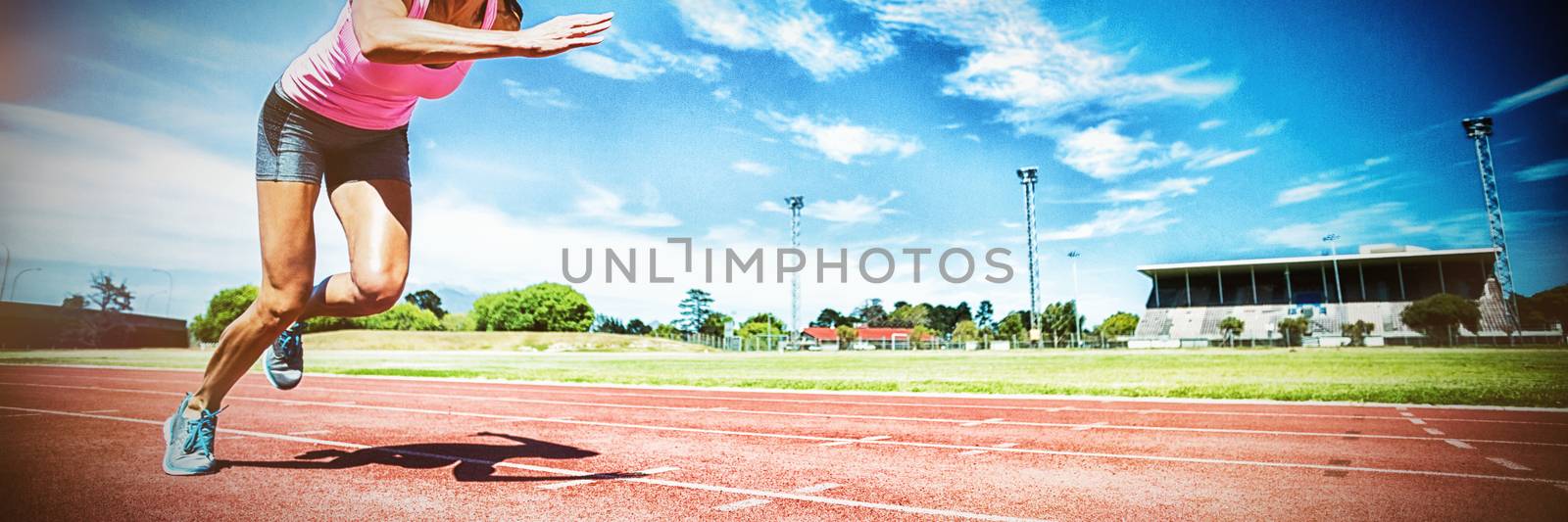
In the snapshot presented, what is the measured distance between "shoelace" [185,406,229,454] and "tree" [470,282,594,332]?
77525 mm

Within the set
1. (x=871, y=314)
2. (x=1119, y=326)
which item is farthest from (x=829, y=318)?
(x=1119, y=326)

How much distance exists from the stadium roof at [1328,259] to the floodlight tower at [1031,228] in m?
15.7

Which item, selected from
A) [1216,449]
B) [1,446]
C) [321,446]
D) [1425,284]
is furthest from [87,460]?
[1425,284]

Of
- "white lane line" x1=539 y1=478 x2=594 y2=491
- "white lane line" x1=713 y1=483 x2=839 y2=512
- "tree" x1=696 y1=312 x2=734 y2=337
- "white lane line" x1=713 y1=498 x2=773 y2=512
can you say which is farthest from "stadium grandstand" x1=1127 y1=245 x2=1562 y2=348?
"white lane line" x1=539 y1=478 x2=594 y2=491

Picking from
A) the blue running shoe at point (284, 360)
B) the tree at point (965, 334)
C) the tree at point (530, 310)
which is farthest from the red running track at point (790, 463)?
the tree at point (530, 310)

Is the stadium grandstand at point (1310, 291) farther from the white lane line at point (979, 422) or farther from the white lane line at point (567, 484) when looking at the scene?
the white lane line at point (567, 484)

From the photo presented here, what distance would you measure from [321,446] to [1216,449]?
262 inches

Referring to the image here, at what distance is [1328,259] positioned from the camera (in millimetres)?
66188

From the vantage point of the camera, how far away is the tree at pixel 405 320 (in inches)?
2335

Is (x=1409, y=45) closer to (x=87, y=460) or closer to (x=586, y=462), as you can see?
(x=586, y=462)

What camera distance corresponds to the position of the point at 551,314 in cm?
7881

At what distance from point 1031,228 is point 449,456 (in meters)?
64.0

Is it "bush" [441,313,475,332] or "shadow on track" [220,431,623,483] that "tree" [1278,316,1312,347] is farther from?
"bush" [441,313,475,332]

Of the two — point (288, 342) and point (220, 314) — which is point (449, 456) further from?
point (220, 314)
